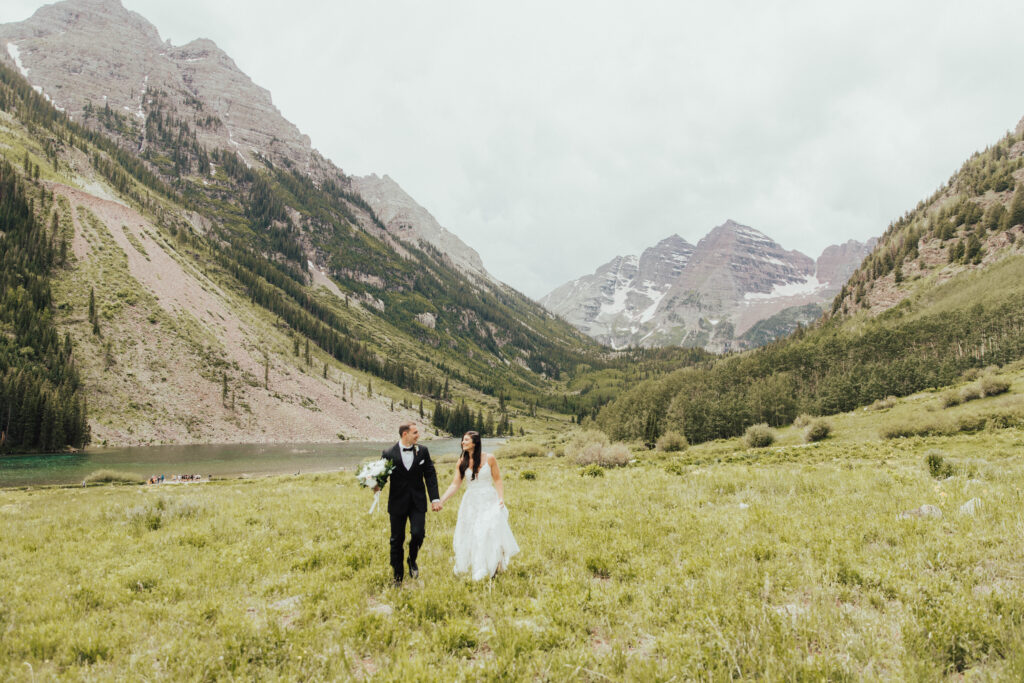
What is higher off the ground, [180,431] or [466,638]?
[466,638]

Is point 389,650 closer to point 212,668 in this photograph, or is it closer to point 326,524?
point 212,668

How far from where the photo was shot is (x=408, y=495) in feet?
31.7

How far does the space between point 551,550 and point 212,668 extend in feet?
22.3

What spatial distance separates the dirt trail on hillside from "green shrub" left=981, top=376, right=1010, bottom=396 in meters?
135

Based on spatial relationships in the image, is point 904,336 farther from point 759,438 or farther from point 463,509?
point 463,509

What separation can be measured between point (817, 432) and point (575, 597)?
44.7 metres

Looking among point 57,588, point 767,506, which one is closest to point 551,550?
point 767,506

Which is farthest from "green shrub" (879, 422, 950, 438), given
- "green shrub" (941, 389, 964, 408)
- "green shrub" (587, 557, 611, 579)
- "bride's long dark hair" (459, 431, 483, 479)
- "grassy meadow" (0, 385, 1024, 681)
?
"bride's long dark hair" (459, 431, 483, 479)

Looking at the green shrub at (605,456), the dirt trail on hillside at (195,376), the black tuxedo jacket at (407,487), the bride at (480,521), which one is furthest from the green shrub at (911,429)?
the dirt trail on hillside at (195,376)

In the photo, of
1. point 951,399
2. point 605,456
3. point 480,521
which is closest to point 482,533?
point 480,521

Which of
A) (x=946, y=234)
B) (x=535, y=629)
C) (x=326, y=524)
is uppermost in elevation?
(x=946, y=234)

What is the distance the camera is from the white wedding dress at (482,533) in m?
9.12

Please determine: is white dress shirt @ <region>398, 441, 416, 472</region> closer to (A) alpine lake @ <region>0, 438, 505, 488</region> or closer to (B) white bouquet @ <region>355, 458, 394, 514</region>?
(B) white bouquet @ <region>355, 458, 394, 514</region>

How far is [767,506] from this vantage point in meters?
12.3
